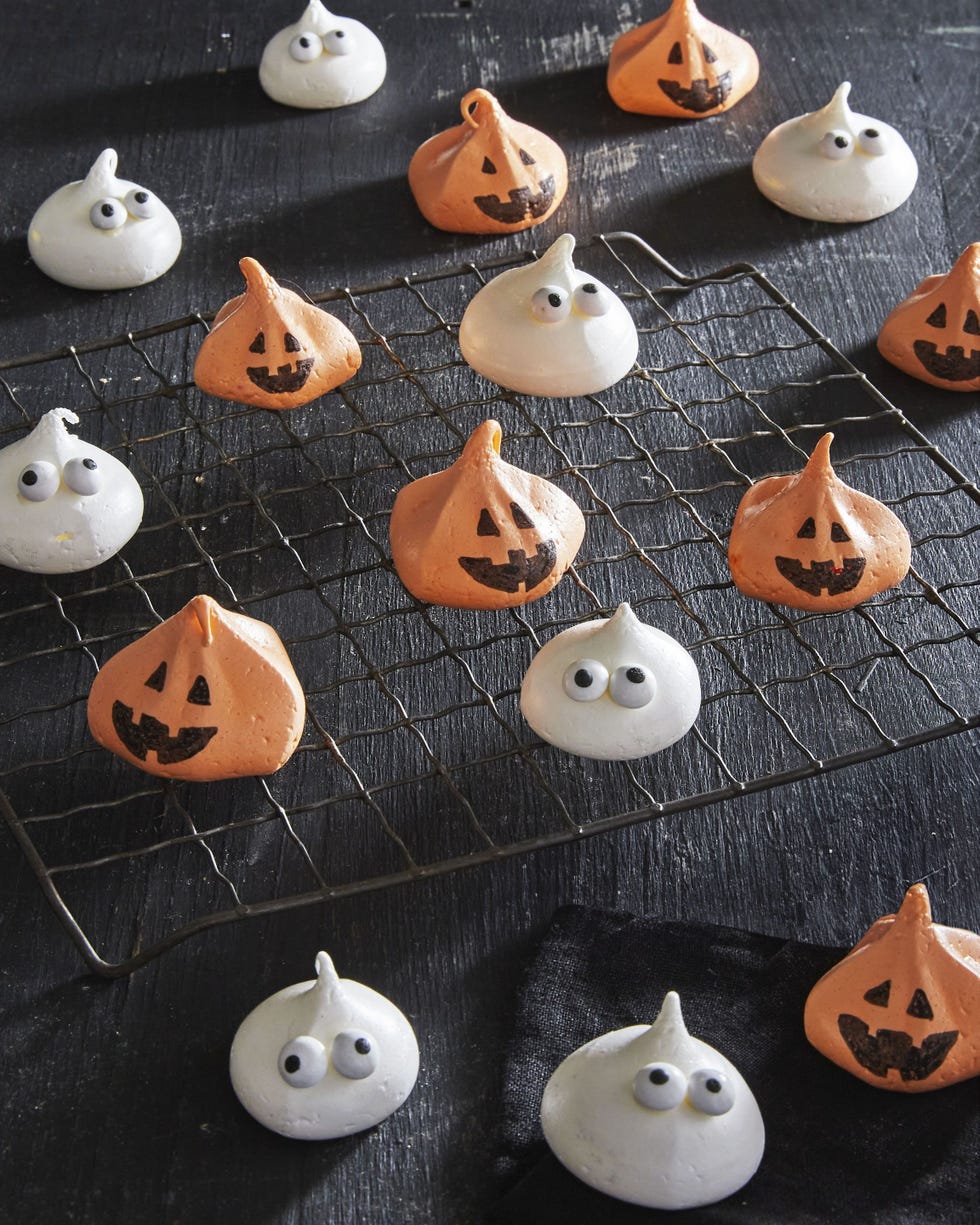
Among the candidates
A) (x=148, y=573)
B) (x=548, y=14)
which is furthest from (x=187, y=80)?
(x=148, y=573)

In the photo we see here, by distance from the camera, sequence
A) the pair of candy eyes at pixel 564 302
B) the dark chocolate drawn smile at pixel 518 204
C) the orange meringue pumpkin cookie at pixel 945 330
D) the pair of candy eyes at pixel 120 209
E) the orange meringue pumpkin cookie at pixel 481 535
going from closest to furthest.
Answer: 1. the orange meringue pumpkin cookie at pixel 481 535
2. the pair of candy eyes at pixel 564 302
3. the orange meringue pumpkin cookie at pixel 945 330
4. the pair of candy eyes at pixel 120 209
5. the dark chocolate drawn smile at pixel 518 204

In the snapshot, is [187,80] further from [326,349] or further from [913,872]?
[913,872]

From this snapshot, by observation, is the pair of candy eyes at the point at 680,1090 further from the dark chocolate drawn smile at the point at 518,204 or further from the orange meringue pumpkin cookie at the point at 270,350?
the dark chocolate drawn smile at the point at 518,204

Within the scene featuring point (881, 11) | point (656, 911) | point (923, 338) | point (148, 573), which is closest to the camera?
point (656, 911)

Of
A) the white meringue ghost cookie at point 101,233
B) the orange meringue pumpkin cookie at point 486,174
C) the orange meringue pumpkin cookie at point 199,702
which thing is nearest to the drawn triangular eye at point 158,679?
the orange meringue pumpkin cookie at point 199,702

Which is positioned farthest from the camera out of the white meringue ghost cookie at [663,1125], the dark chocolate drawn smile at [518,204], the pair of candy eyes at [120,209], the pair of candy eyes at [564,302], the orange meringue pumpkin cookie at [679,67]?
the orange meringue pumpkin cookie at [679,67]
